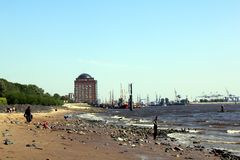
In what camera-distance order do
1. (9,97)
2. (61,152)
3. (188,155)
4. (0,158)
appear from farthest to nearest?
(9,97)
(188,155)
(61,152)
(0,158)

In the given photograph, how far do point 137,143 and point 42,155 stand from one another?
36.3 ft

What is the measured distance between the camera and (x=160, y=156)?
2194 centimetres

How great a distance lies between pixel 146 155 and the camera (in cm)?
2175

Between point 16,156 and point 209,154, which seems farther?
point 209,154

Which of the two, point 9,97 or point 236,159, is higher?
point 9,97

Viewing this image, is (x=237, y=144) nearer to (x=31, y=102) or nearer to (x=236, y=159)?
(x=236, y=159)

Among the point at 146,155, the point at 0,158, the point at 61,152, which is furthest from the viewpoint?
the point at 146,155

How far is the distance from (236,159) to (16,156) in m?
11.9

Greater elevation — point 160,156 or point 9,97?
point 9,97

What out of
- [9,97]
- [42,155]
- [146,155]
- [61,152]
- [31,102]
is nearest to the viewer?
[42,155]

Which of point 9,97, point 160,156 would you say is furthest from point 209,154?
point 9,97

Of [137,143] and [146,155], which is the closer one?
[146,155]

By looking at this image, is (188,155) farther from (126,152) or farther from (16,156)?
(16,156)

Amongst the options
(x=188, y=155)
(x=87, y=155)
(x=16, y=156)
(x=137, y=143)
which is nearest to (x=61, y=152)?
(x=87, y=155)
